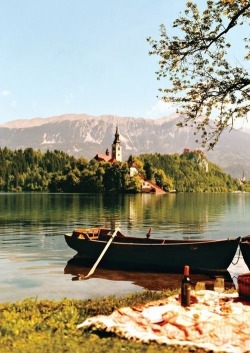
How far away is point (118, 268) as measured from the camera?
29.7m

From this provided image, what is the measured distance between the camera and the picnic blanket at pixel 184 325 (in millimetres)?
10469

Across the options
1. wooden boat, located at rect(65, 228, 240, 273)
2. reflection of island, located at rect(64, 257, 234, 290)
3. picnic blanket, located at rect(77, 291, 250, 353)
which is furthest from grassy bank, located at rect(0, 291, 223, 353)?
wooden boat, located at rect(65, 228, 240, 273)

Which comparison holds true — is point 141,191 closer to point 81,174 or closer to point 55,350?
point 81,174

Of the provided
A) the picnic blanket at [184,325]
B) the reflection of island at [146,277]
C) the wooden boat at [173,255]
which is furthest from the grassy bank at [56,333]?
the wooden boat at [173,255]

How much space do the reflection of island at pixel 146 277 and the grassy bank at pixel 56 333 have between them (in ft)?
39.6

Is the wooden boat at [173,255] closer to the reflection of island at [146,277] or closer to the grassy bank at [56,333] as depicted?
the reflection of island at [146,277]

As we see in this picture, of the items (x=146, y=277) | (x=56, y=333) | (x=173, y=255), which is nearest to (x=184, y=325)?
(x=56, y=333)

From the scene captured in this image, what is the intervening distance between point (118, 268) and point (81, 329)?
18.6 m

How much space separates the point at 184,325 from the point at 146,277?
16298 millimetres

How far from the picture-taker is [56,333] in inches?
427

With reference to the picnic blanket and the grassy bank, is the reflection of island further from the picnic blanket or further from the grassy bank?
the picnic blanket

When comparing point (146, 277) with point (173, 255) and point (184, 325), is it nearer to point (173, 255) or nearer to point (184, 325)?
point (173, 255)

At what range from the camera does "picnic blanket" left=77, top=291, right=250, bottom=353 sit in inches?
412

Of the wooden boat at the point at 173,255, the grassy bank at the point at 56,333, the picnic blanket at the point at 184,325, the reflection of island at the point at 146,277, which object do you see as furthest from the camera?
the wooden boat at the point at 173,255
